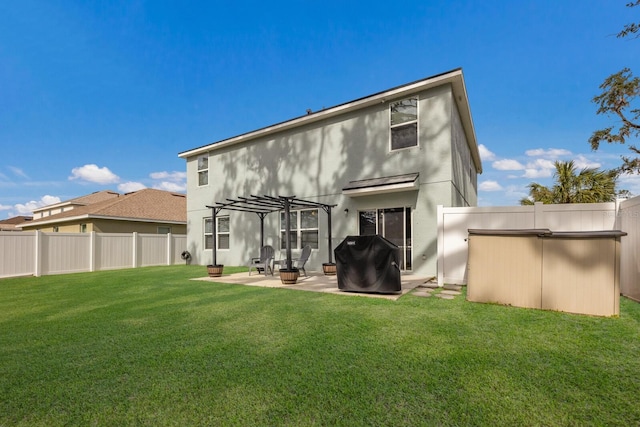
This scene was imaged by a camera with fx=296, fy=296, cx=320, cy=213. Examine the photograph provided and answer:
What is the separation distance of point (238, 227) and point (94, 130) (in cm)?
1348

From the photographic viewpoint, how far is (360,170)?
34.2 feet

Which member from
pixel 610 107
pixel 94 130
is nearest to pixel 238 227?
pixel 94 130

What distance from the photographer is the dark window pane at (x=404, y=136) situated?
31.4ft

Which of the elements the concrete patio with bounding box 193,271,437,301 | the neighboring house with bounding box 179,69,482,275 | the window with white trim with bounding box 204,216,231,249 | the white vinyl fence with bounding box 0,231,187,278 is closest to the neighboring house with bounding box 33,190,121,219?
the white vinyl fence with bounding box 0,231,187,278

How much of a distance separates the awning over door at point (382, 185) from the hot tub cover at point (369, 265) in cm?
286

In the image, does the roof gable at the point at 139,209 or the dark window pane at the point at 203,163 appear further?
the roof gable at the point at 139,209

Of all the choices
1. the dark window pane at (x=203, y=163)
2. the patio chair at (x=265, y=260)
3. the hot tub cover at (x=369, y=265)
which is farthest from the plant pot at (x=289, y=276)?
the dark window pane at (x=203, y=163)

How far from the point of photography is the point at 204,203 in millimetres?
14945

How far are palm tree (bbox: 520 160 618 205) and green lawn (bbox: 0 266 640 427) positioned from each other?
14592mm

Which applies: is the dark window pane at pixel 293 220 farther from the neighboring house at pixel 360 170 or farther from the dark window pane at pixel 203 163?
the dark window pane at pixel 203 163

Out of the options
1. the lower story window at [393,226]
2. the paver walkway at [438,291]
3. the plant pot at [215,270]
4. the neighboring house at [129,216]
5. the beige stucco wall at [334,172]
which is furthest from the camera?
the neighboring house at [129,216]

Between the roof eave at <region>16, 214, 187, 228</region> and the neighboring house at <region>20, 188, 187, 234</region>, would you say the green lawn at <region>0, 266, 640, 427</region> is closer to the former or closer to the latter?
the roof eave at <region>16, 214, 187, 228</region>

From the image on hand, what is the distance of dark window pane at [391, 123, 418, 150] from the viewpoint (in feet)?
31.4

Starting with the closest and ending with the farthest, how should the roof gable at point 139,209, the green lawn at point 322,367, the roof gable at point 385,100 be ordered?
the green lawn at point 322,367 → the roof gable at point 385,100 → the roof gable at point 139,209
